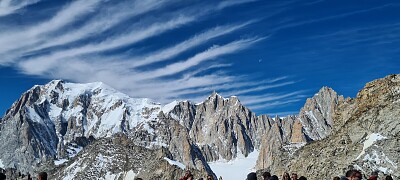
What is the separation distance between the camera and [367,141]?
4934 centimetres

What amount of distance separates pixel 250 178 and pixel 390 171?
28.4 meters

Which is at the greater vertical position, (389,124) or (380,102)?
(380,102)

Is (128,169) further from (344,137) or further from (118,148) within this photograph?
(344,137)

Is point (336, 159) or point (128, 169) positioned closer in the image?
point (336, 159)

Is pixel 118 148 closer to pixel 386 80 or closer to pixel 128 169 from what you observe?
pixel 128 169

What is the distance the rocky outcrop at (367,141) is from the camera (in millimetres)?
45250

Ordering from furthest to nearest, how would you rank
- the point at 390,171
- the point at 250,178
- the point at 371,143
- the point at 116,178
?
the point at 116,178 → the point at 371,143 → the point at 390,171 → the point at 250,178

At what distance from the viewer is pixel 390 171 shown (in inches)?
1697

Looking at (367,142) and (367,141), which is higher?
(367,141)

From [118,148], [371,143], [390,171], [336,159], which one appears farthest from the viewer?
[118,148]

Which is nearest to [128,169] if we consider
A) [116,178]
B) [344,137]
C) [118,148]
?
[116,178]

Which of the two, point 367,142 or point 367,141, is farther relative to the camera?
point 367,141

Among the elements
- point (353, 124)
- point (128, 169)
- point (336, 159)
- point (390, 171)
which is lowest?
point (390, 171)

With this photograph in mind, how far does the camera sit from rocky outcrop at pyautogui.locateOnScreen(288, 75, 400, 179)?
45250 millimetres
